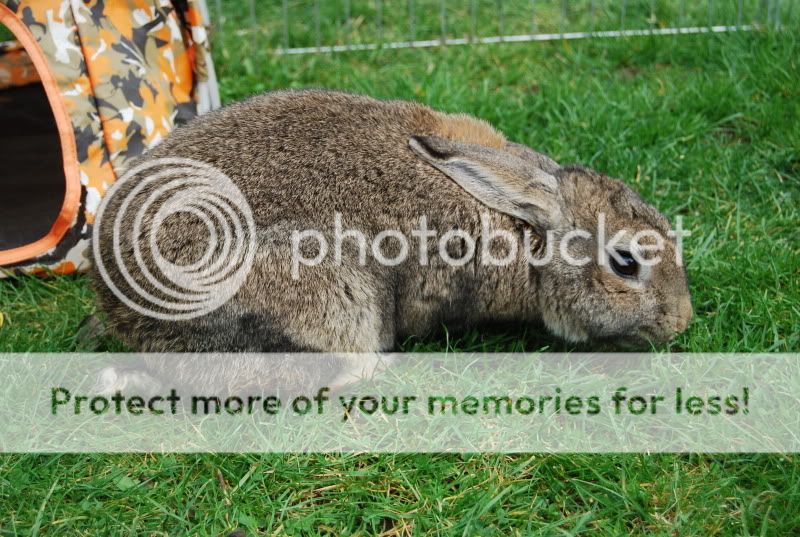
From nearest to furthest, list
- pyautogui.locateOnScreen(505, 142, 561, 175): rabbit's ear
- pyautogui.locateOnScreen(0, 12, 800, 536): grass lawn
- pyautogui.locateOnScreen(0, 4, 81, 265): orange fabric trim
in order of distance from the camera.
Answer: pyautogui.locateOnScreen(0, 12, 800, 536): grass lawn, pyautogui.locateOnScreen(505, 142, 561, 175): rabbit's ear, pyautogui.locateOnScreen(0, 4, 81, 265): orange fabric trim

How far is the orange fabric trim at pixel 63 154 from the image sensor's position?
3.61 meters

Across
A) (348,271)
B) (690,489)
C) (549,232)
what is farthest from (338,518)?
(549,232)

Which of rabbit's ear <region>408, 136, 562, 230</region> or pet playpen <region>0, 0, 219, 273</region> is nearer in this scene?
rabbit's ear <region>408, 136, 562, 230</region>

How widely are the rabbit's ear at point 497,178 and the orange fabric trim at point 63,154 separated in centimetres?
144

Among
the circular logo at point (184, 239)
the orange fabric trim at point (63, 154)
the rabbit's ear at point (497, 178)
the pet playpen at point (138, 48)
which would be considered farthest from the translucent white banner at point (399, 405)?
the pet playpen at point (138, 48)

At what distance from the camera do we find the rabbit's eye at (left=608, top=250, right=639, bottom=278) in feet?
10.1

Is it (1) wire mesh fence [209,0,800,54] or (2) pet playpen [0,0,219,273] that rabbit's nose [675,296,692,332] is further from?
(1) wire mesh fence [209,0,800,54]

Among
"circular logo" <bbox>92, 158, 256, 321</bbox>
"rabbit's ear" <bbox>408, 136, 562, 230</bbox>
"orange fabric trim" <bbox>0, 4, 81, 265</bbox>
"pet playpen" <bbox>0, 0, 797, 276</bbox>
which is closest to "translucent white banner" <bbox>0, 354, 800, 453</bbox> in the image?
"circular logo" <bbox>92, 158, 256, 321</bbox>

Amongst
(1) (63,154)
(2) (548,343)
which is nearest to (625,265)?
(2) (548,343)

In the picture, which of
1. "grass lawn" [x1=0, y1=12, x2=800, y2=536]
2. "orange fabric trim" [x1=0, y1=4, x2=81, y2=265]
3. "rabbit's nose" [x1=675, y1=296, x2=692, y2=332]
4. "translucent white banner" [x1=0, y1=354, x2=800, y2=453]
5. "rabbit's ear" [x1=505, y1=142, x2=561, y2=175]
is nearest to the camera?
"grass lawn" [x1=0, y1=12, x2=800, y2=536]

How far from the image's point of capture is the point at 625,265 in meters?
3.09

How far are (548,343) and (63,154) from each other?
205cm

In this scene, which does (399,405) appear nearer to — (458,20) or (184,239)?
(184,239)

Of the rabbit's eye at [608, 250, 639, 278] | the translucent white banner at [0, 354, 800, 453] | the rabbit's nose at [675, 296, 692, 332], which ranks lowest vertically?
the translucent white banner at [0, 354, 800, 453]
